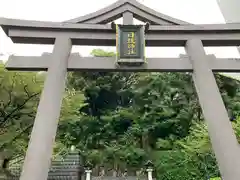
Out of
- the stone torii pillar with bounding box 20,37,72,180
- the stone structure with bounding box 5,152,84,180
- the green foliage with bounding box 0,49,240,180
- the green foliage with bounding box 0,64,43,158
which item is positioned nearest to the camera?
the stone torii pillar with bounding box 20,37,72,180

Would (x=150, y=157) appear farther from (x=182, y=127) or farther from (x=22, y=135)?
(x=22, y=135)

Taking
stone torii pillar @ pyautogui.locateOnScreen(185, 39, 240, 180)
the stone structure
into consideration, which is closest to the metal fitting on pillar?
the stone structure

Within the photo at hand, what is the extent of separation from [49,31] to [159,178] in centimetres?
776

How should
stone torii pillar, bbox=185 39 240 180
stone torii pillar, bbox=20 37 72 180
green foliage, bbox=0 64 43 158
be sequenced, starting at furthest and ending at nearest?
green foliage, bbox=0 64 43 158 < stone torii pillar, bbox=185 39 240 180 < stone torii pillar, bbox=20 37 72 180

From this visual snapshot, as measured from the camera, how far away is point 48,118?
3.80 metres

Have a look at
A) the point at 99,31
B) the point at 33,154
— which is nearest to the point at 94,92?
the point at 99,31

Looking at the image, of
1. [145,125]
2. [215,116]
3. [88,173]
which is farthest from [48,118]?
[145,125]

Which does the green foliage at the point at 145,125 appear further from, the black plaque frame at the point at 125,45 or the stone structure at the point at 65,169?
the black plaque frame at the point at 125,45

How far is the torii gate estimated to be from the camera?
12.4ft

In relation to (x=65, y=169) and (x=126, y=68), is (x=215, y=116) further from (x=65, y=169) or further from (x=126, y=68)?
(x=65, y=169)

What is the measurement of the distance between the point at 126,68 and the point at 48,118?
1375 mm

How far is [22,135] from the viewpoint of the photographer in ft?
24.7

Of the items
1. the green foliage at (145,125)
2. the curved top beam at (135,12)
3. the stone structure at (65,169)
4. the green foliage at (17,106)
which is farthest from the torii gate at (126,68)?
the stone structure at (65,169)

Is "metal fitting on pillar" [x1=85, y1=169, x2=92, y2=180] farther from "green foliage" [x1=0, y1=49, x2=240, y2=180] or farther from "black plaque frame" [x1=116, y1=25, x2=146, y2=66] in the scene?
"black plaque frame" [x1=116, y1=25, x2=146, y2=66]
